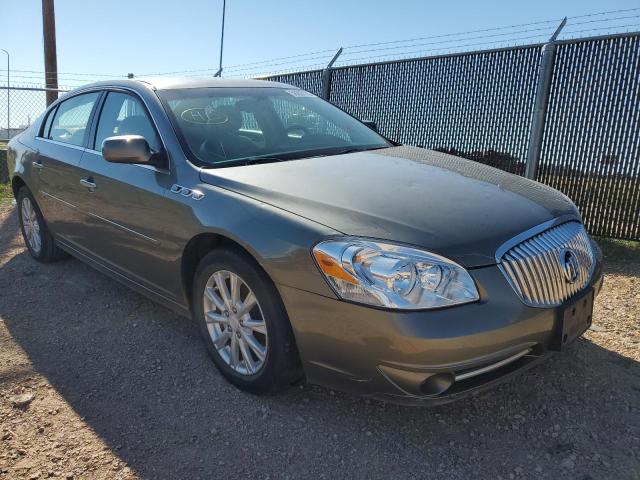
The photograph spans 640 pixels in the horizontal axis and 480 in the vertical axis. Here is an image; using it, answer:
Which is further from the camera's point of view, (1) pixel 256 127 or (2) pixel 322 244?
(1) pixel 256 127

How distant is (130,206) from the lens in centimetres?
331

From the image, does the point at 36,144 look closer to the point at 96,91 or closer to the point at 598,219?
the point at 96,91

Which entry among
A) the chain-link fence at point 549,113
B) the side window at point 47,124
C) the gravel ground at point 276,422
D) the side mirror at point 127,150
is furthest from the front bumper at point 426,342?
the chain-link fence at point 549,113

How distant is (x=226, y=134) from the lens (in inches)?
129

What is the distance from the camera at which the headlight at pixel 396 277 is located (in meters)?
2.11

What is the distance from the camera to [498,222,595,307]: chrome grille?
2.23m

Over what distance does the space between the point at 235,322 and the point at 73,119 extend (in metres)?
2.60

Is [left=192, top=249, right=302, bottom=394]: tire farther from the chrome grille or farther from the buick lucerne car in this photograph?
the chrome grille

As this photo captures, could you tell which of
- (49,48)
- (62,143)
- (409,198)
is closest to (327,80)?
(62,143)

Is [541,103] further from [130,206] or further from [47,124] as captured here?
[47,124]

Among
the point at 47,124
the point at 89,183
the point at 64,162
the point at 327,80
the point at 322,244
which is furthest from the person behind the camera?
the point at 327,80

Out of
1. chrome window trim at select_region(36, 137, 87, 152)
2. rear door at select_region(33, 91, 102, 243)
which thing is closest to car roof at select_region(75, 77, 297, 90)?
rear door at select_region(33, 91, 102, 243)

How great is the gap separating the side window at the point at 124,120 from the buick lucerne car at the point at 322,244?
0.01 m

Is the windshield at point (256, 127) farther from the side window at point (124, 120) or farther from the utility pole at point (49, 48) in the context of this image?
the utility pole at point (49, 48)
